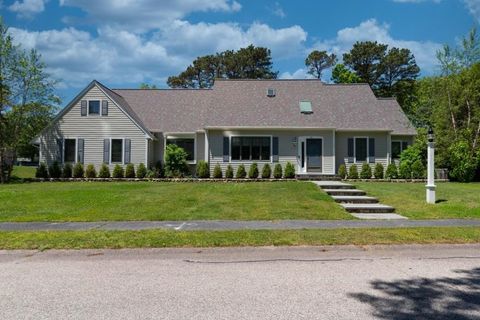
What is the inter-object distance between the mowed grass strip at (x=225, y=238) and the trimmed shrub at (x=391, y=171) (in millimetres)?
14477

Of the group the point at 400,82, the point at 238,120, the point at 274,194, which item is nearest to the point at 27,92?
the point at 238,120

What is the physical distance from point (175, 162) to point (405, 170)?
13.3m

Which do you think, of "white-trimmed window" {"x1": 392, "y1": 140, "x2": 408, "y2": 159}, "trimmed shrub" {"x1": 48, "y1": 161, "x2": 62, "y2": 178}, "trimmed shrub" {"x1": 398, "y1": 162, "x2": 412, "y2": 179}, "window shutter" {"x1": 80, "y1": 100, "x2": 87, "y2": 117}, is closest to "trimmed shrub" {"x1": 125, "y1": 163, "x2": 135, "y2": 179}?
"trimmed shrub" {"x1": 48, "y1": 161, "x2": 62, "y2": 178}

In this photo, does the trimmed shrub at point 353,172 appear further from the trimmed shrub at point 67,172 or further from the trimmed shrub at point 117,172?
the trimmed shrub at point 67,172

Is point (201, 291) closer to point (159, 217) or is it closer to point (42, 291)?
point (42, 291)

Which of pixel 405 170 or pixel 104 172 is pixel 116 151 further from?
pixel 405 170

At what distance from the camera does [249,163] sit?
2294 cm

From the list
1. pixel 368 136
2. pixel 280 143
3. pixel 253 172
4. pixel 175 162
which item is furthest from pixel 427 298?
pixel 368 136

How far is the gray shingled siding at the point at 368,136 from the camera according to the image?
2341 centimetres

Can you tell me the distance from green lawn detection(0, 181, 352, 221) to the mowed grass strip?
2.08 m

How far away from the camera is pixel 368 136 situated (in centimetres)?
2352

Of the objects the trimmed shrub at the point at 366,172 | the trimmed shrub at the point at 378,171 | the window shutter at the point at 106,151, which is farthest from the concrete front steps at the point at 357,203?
the window shutter at the point at 106,151

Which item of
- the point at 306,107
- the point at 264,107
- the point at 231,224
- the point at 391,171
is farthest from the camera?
the point at 264,107

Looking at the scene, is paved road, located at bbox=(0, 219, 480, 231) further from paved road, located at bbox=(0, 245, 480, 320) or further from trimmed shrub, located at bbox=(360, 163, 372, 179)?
trimmed shrub, located at bbox=(360, 163, 372, 179)
